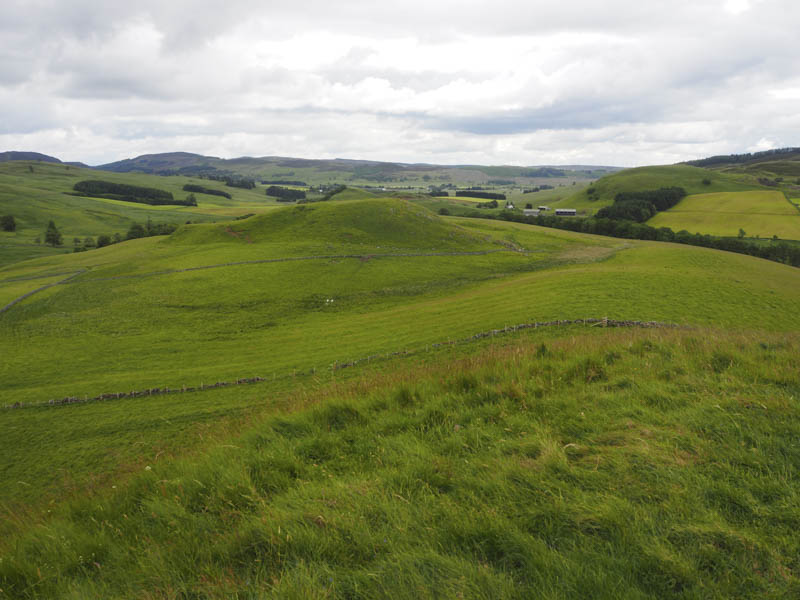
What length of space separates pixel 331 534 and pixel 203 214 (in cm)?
18877

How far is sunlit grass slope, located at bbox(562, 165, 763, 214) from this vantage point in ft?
534

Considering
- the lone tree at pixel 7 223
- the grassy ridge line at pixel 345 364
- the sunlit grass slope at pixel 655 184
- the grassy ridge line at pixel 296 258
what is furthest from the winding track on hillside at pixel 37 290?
the sunlit grass slope at pixel 655 184

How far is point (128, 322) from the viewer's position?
3784 centimetres

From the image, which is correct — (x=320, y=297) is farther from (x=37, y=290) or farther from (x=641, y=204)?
(x=641, y=204)

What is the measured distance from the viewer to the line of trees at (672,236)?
75.4 m

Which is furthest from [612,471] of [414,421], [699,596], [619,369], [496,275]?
[496,275]

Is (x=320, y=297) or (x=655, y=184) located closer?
(x=320, y=297)

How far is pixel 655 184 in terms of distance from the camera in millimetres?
176000

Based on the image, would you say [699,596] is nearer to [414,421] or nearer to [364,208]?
[414,421]

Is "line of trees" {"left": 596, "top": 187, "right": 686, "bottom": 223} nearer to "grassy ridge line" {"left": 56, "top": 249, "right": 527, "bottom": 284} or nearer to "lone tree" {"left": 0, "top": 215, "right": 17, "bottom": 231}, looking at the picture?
"grassy ridge line" {"left": 56, "top": 249, "right": 527, "bottom": 284}

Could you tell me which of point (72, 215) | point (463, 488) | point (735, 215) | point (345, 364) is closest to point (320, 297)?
point (345, 364)

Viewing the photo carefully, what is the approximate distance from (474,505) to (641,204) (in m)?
155

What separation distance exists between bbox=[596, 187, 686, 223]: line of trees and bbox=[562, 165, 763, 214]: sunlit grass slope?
1337cm

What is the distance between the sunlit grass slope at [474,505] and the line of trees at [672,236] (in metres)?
91.7
